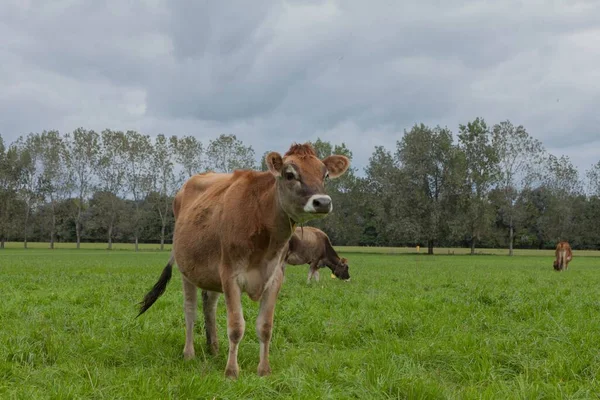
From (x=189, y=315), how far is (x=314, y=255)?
37.9 feet

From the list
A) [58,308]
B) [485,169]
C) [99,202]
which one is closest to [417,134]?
[485,169]

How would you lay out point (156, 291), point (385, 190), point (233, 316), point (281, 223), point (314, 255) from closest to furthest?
point (233, 316)
point (281, 223)
point (156, 291)
point (314, 255)
point (385, 190)

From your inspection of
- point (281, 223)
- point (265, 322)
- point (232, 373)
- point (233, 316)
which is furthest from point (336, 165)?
point (232, 373)

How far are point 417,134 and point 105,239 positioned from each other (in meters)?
59.9

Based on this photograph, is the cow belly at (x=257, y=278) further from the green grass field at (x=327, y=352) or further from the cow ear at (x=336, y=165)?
the cow ear at (x=336, y=165)

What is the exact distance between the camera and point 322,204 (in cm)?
509

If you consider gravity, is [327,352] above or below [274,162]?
below

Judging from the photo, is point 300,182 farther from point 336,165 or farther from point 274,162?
point 336,165

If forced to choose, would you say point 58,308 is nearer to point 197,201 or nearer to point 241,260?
point 197,201

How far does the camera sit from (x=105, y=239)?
3514 inches

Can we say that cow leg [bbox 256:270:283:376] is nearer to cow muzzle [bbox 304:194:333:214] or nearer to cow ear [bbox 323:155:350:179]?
cow muzzle [bbox 304:194:333:214]

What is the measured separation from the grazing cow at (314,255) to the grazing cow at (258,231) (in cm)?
1143

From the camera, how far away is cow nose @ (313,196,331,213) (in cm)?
507

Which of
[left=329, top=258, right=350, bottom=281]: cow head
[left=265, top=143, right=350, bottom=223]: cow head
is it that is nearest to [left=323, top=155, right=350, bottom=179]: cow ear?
[left=265, top=143, right=350, bottom=223]: cow head
